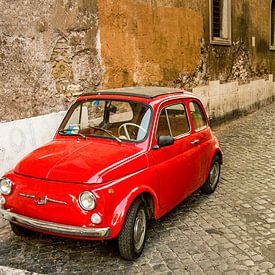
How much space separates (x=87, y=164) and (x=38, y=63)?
2912mm

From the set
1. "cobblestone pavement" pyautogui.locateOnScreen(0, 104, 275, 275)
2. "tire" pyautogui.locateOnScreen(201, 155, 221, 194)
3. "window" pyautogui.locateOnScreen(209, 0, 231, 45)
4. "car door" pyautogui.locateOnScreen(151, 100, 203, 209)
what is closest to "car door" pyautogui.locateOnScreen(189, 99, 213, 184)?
"car door" pyautogui.locateOnScreen(151, 100, 203, 209)

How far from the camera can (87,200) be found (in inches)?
141

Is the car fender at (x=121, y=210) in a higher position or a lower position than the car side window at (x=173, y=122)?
lower

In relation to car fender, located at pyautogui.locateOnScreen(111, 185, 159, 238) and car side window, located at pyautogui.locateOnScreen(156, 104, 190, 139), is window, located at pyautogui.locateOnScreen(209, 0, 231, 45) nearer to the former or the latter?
car side window, located at pyautogui.locateOnScreen(156, 104, 190, 139)

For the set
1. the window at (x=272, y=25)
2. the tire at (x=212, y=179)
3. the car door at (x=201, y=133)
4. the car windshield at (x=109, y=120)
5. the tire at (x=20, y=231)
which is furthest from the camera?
the window at (x=272, y=25)

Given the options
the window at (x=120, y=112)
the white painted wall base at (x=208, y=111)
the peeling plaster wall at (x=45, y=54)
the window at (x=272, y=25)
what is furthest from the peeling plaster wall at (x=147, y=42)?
the window at (x=272, y=25)

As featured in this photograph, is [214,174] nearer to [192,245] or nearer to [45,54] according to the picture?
[192,245]

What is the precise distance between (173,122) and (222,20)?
8.94m

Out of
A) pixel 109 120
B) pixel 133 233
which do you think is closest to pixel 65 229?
pixel 133 233

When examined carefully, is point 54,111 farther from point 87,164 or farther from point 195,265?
point 195,265

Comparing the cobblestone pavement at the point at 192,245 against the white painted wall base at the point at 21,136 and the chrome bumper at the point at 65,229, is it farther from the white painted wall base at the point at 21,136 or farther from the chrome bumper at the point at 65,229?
the white painted wall base at the point at 21,136

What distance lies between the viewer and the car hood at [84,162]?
3.71 meters

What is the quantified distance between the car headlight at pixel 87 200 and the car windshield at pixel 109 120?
3.12 ft

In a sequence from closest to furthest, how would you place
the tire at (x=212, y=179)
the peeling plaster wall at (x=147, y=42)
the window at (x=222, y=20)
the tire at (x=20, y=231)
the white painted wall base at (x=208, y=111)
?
1. the tire at (x=20, y=231)
2. the white painted wall base at (x=208, y=111)
3. the tire at (x=212, y=179)
4. the peeling plaster wall at (x=147, y=42)
5. the window at (x=222, y=20)
